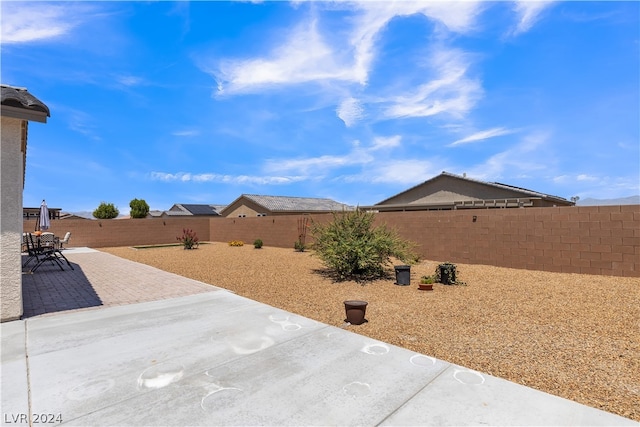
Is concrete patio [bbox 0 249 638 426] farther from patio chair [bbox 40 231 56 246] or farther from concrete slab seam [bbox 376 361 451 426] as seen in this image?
patio chair [bbox 40 231 56 246]

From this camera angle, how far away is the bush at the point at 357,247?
33.3 feet

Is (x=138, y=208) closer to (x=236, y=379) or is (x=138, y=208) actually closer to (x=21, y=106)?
(x=21, y=106)

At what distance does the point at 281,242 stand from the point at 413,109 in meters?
12.1

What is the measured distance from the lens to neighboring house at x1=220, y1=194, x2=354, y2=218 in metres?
36.0

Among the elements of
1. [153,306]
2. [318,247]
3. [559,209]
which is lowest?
[153,306]

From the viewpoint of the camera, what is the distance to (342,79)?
43.8 ft

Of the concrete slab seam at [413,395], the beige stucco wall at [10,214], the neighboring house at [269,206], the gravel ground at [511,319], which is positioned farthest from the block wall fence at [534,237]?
the neighboring house at [269,206]

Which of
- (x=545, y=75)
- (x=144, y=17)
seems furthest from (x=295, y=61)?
(x=545, y=75)

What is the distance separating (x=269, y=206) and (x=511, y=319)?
31776 millimetres

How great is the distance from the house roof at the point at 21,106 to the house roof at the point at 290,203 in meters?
28.4

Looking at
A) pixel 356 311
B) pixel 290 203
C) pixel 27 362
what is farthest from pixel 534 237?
pixel 290 203

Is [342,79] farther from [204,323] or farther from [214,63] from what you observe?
[204,323]

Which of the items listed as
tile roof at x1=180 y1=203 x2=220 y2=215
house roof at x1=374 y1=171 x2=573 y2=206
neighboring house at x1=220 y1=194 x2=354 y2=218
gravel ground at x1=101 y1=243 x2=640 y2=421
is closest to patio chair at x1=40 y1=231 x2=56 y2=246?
gravel ground at x1=101 y1=243 x2=640 y2=421

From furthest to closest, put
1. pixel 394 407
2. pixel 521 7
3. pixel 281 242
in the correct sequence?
1. pixel 281 242
2. pixel 521 7
3. pixel 394 407
